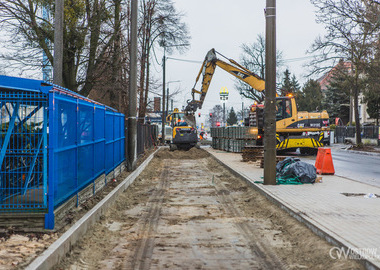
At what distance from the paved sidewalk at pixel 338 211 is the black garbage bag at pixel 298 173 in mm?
346

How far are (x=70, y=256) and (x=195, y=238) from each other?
2042mm

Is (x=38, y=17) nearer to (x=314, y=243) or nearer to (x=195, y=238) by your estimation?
(x=195, y=238)

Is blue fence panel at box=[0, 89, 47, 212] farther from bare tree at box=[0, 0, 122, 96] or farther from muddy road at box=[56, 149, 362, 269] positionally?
bare tree at box=[0, 0, 122, 96]

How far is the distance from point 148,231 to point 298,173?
6.36m

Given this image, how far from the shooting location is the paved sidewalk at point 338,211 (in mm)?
5499

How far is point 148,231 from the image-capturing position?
7086 mm

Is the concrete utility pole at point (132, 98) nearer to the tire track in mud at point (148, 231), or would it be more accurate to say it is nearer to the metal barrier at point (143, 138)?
the tire track in mud at point (148, 231)

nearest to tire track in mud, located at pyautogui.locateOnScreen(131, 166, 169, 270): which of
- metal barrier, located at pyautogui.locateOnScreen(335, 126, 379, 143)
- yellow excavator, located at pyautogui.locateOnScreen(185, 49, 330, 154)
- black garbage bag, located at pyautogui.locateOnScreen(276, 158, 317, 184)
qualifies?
black garbage bag, located at pyautogui.locateOnScreen(276, 158, 317, 184)

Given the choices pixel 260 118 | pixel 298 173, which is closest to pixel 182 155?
pixel 260 118

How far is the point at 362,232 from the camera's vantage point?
6.05m


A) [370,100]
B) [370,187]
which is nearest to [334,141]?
[370,100]

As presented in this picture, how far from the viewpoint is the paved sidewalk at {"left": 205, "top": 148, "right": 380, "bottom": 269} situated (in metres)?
5.50

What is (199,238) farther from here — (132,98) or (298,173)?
(132,98)

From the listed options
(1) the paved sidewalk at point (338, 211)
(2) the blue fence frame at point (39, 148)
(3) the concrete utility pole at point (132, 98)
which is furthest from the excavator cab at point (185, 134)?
(2) the blue fence frame at point (39, 148)
